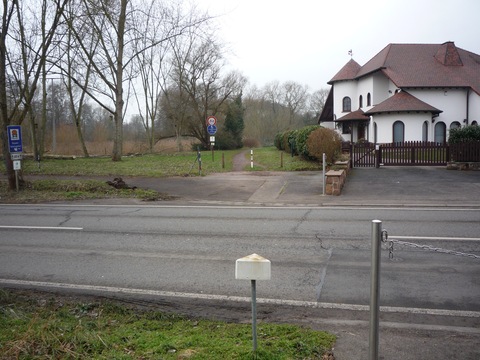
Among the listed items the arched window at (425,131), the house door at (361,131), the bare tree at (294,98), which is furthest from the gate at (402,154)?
the bare tree at (294,98)

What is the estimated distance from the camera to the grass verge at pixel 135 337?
408cm

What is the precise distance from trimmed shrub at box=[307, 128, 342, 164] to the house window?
15686mm

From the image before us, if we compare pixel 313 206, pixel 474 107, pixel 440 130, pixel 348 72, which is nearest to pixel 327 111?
pixel 348 72

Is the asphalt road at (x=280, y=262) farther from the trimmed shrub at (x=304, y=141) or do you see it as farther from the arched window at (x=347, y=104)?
the arched window at (x=347, y=104)

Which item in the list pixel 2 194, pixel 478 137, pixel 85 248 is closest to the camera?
pixel 85 248

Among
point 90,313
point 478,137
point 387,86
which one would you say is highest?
point 387,86

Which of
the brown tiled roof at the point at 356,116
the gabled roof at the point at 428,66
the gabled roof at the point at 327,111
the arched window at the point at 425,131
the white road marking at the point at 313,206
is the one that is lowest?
the white road marking at the point at 313,206

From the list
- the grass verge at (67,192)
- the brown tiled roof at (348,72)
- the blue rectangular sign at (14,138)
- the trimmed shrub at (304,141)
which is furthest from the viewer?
the brown tiled roof at (348,72)

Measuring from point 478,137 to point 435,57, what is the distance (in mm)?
21098

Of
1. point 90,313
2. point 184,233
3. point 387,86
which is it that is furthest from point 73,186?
point 387,86

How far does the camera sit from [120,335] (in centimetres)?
462

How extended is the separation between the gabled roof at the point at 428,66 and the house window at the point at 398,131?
343 cm

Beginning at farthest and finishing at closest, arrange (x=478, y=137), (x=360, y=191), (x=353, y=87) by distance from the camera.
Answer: (x=353, y=87)
(x=478, y=137)
(x=360, y=191)

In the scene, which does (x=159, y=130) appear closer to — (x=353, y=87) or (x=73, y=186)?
(x=353, y=87)
